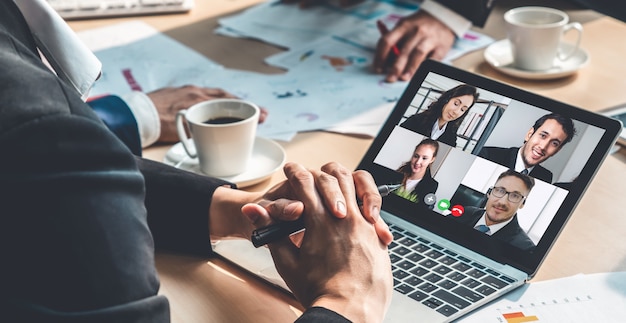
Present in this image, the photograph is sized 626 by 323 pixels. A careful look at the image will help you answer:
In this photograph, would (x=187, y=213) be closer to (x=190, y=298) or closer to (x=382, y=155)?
(x=190, y=298)

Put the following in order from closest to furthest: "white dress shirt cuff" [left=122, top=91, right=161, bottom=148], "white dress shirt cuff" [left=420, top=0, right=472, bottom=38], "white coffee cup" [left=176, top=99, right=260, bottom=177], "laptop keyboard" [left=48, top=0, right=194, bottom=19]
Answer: "white coffee cup" [left=176, top=99, right=260, bottom=177] → "white dress shirt cuff" [left=122, top=91, right=161, bottom=148] → "white dress shirt cuff" [left=420, top=0, right=472, bottom=38] → "laptop keyboard" [left=48, top=0, right=194, bottom=19]

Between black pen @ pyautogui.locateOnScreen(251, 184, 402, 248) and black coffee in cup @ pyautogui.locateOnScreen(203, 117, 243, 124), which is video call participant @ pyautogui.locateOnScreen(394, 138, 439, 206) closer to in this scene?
black pen @ pyautogui.locateOnScreen(251, 184, 402, 248)

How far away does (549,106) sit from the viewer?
88 cm

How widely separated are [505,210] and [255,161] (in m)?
0.41

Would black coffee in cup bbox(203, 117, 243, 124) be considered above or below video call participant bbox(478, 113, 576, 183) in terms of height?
below

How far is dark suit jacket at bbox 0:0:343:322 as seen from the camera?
1.86 ft

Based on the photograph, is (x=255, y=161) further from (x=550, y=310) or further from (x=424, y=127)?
(x=550, y=310)

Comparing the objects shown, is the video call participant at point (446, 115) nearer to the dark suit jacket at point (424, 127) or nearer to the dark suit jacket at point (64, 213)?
the dark suit jacket at point (424, 127)

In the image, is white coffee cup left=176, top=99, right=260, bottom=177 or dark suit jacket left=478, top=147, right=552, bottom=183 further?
white coffee cup left=176, top=99, right=260, bottom=177

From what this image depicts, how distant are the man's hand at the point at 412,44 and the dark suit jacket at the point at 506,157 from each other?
0.52 metres

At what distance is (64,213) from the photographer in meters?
0.57

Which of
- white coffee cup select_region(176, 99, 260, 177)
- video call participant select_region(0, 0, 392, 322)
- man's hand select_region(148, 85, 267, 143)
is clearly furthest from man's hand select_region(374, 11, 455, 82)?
video call participant select_region(0, 0, 392, 322)

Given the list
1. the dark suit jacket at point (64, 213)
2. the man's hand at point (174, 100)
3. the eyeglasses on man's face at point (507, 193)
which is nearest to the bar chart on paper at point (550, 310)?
the eyeglasses on man's face at point (507, 193)

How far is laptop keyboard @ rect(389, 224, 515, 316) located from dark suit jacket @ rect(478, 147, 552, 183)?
0.12 metres
